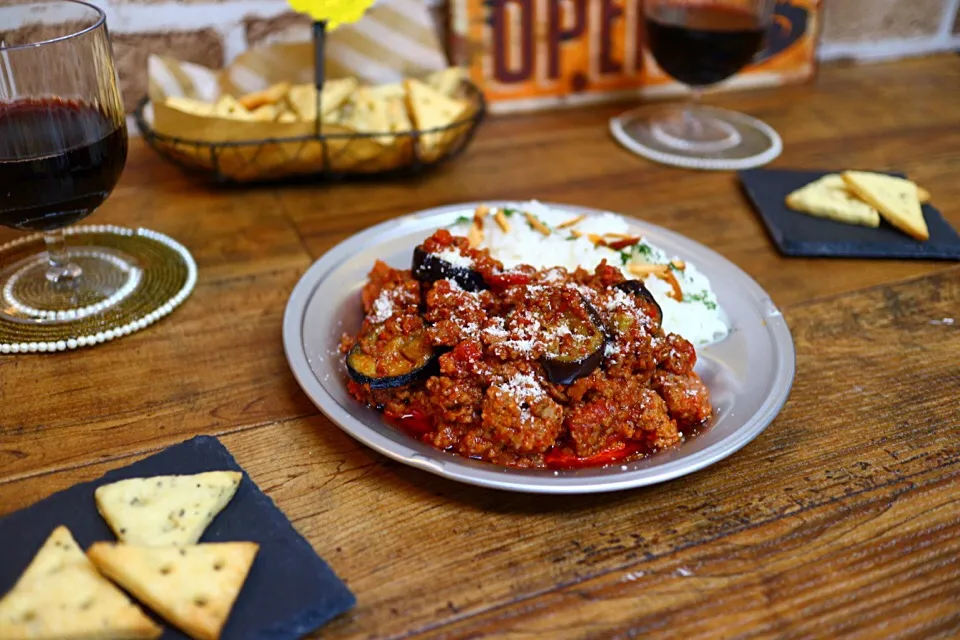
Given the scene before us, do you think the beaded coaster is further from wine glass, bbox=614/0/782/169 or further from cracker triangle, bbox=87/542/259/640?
wine glass, bbox=614/0/782/169

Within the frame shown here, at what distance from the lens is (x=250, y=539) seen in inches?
30.6

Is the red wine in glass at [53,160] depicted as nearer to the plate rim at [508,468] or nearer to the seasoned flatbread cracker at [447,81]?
the plate rim at [508,468]

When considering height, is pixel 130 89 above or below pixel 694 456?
above

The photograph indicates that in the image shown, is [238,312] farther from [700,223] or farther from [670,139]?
[670,139]

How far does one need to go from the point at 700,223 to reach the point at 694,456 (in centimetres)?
77

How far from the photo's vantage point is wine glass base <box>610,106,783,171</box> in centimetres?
175

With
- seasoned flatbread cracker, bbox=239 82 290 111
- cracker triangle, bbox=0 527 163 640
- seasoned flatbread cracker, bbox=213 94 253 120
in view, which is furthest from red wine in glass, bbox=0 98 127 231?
cracker triangle, bbox=0 527 163 640

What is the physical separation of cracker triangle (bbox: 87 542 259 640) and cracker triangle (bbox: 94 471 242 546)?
0.04 meters

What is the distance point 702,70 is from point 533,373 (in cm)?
109

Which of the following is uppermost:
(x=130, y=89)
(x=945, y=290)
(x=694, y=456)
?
(x=130, y=89)

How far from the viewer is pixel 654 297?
110 centimetres

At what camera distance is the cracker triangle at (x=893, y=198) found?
1440mm

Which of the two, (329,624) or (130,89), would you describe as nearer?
(329,624)

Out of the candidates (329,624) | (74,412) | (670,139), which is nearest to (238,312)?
(74,412)
